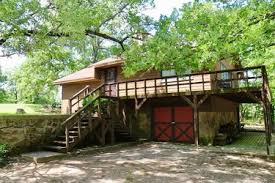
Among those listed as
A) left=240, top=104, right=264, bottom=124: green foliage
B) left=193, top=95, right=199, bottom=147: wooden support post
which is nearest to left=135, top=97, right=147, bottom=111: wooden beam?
left=193, top=95, right=199, bottom=147: wooden support post

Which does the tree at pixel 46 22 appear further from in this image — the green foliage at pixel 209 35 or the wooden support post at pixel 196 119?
the wooden support post at pixel 196 119

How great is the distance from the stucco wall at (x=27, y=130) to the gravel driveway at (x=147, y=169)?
74.8 inches

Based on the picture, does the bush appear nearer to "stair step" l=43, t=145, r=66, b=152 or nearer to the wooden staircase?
"stair step" l=43, t=145, r=66, b=152

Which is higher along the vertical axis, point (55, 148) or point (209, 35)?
point (209, 35)

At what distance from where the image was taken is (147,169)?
31.1 ft

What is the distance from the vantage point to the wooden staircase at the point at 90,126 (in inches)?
493

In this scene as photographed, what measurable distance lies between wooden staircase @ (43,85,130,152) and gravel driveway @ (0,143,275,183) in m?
1.22

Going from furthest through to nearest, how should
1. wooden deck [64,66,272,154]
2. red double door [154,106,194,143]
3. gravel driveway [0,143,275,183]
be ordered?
red double door [154,106,194,143], wooden deck [64,66,272,154], gravel driveway [0,143,275,183]

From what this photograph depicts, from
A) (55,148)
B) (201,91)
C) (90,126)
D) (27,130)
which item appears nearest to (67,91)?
(90,126)

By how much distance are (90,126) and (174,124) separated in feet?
18.5

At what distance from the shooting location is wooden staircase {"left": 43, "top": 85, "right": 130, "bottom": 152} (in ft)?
41.1

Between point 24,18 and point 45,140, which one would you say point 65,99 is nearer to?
point 45,140

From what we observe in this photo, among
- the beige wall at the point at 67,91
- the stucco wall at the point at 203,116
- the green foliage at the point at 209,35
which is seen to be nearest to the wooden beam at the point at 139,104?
the stucco wall at the point at 203,116

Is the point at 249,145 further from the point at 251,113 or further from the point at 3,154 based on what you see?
the point at 251,113
